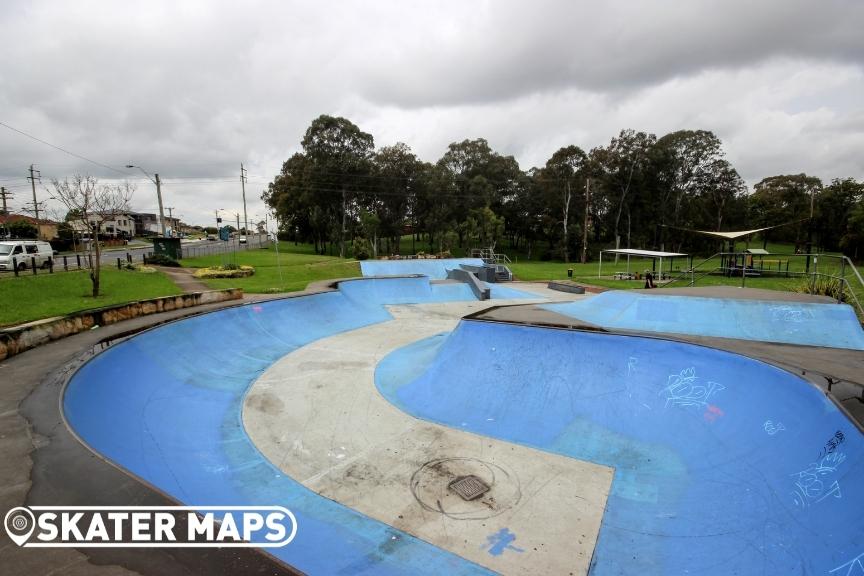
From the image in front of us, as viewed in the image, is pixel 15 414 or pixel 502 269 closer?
pixel 15 414

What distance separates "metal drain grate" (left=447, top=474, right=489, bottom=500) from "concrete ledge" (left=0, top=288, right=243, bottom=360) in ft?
29.8

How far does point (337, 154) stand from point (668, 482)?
47.4 meters

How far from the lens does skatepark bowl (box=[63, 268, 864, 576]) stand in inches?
177

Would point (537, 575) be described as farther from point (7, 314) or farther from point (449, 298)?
point (449, 298)

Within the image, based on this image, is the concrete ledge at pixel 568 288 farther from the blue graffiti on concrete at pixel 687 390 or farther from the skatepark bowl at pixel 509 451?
the blue graffiti on concrete at pixel 687 390

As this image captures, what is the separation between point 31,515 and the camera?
3.25 meters

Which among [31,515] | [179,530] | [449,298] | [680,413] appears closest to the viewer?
[179,530]

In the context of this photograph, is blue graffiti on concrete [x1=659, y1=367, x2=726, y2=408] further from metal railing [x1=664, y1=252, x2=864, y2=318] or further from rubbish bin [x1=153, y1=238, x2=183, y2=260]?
rubbish bin [x1=153, y1=238, x2=183, y2=260]

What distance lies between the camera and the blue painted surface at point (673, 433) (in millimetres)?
4246

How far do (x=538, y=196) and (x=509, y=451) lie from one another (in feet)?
181

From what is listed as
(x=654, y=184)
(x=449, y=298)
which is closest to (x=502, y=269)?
(x=449, y=298)

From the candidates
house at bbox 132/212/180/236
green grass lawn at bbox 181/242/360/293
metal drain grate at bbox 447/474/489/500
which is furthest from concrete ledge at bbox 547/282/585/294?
house at bbox 132/212/180/236

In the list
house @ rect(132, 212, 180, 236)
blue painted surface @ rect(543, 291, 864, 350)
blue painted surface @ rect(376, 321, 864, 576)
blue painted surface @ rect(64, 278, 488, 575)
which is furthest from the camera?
house @ rect(132, 212, 180, 236)

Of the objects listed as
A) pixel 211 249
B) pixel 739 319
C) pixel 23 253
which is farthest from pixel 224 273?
pixel 211 249
